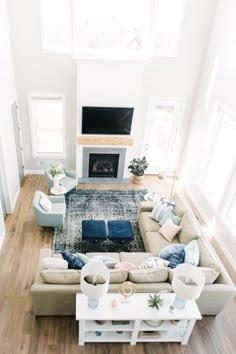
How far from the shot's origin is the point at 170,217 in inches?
205

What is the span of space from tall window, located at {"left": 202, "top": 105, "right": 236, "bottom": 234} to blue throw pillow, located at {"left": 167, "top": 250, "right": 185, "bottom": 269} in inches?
75.9

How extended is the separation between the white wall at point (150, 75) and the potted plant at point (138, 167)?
0.78 meters

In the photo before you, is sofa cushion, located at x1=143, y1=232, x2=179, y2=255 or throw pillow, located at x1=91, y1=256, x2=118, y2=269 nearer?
throw pillow, located at x1=91, y1=256, x2=118, y2=269

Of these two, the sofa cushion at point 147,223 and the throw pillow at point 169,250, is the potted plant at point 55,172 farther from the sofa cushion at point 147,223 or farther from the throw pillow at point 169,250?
the throw pillow at point 169,250

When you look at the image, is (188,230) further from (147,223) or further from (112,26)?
(112,26)

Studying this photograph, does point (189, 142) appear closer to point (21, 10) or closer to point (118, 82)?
point (118, 82)

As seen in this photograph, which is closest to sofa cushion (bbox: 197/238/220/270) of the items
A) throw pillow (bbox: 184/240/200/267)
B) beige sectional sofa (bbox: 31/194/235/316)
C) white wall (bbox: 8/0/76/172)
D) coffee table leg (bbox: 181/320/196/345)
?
beige sectional sofa (bbox: 31/194/235/316)

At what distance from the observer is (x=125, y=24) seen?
6328 mm

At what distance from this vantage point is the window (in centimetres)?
694

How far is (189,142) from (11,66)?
5.04m

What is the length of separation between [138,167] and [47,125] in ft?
9.15

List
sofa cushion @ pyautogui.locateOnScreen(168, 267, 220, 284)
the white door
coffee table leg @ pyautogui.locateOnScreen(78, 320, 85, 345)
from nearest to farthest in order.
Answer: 1. coffee table leg @ pyautogui.locateOnScreen(78, 320, 85, 345)
2. sofa cushion @ pyautogui.locateOnScreen(168, 267, 220, 284)
3. the white door

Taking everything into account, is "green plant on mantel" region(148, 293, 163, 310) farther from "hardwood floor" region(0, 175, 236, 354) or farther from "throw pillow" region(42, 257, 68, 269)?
"throw pillow" region(42, 257, 68, 269)

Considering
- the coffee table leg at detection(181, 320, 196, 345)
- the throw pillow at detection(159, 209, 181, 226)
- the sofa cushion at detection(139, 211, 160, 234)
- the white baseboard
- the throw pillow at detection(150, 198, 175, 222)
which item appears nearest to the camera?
the coffee table leg at detection(181, 320, 196, 345)
